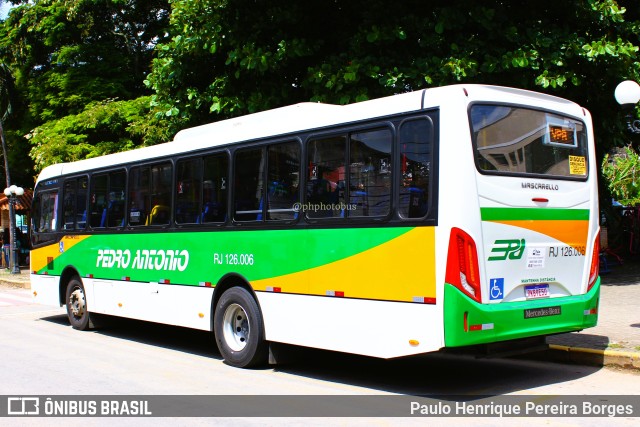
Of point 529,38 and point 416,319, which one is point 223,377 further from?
point 529,38

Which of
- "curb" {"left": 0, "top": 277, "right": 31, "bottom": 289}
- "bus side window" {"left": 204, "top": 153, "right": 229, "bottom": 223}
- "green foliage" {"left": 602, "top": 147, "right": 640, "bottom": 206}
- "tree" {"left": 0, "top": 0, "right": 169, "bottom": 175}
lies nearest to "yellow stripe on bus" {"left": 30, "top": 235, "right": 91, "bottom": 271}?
"bus side window" {"left": 204, "top": 153, "right": 229, "bottom": 223}

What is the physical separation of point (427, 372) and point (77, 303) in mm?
7497

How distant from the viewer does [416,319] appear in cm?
694

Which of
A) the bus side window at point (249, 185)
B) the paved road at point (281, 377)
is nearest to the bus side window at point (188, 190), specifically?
the bus side window at point (249, 185)

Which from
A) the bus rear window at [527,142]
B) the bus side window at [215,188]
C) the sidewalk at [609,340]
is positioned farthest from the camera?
the bus side window at [215,188]

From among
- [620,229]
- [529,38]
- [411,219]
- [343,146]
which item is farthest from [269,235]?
[620,229]

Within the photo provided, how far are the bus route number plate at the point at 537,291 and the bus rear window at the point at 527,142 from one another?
1.19 metres

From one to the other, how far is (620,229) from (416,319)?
715 inches

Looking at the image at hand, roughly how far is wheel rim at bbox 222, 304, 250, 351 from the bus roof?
2.31 m

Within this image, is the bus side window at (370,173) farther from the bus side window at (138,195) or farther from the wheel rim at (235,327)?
the bus side window at (138,195)

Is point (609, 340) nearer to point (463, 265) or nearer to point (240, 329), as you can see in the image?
point (463, 265)

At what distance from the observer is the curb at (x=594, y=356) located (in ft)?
27.4

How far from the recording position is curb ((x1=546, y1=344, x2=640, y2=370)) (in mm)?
8359

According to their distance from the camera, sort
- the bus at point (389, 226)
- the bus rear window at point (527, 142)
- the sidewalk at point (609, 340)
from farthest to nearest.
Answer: the sidewalk at point (609, 340) < the bus rear window at point (527, 142) < the bus at point (389, 226)
